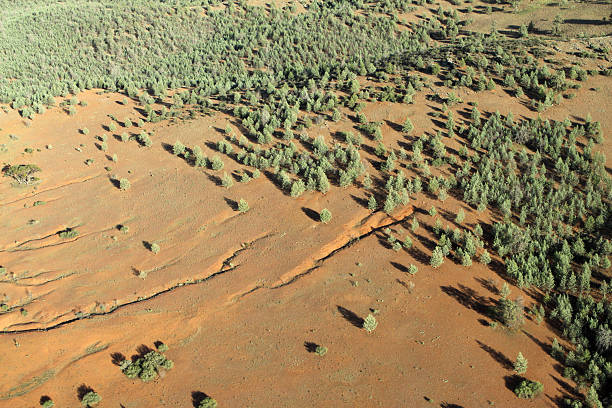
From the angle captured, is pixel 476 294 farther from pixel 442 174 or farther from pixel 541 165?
pixel 541 165

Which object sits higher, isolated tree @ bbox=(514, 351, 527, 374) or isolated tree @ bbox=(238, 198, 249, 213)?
isolated tree @ bbox=(514, 351, 527, 374)

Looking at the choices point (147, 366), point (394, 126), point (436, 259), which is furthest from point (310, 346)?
point (394, 126)

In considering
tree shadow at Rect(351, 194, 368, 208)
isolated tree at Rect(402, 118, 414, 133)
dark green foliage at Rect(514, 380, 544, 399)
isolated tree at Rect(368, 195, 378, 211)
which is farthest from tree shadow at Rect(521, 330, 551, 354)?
isolated tree at Rect(402, 118, 414, 133)

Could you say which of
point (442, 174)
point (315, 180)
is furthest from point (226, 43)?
point (442, 174)

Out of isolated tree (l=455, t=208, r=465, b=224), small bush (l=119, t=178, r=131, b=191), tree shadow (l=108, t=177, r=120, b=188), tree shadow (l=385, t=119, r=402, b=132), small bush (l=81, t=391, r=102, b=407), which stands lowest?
small bush (l=81, t=391, r=102, b=407)

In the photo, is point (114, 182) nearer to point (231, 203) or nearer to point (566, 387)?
point (231, 203)

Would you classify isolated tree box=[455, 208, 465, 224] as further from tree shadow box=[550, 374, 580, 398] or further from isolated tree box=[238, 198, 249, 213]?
isolated tree box=[238, 198, 249, 213]

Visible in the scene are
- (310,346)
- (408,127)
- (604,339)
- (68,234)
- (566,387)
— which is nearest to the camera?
(566,387)
